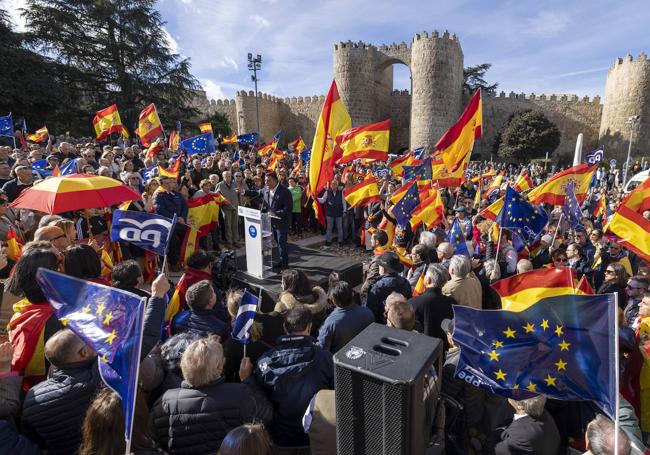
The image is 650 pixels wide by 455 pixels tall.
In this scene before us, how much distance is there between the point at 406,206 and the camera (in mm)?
6875

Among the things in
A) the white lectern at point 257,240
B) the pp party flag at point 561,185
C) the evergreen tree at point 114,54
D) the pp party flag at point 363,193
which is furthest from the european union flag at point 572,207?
the evergreen tree at point 114,54

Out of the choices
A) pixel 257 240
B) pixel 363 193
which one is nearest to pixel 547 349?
pixel 257 240

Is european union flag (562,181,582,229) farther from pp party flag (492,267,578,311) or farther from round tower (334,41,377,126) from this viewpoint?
round tower (334,41,377,126)

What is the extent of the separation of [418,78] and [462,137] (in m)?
26.9

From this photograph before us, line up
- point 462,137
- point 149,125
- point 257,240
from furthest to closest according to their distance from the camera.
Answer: point 149,125
point 462,137
point 257,240

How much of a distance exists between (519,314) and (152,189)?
6.23 metres

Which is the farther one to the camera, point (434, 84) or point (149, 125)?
point (434, 84)

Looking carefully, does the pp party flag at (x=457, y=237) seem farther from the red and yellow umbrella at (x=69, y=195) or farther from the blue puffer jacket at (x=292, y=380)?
the red and yellow umbrella at (x=69, y=195)

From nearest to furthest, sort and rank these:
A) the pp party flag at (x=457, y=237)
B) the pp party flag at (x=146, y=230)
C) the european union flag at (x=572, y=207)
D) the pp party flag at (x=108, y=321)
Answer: the pp party flag at (x=108, y=321)
the pp party flag at (x=146, y=230)
the pp party flag at (x=457, y=237)
the european union flag at (x=572, y=207)

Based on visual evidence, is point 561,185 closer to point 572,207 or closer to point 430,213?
point 572,207

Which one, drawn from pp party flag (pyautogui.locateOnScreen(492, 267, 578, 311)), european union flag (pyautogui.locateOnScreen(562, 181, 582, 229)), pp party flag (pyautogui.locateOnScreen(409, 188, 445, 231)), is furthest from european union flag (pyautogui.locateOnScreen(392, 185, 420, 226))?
Answer: pp party flag (pyautogui.locateOnScreen(492, 267, 578, 311))

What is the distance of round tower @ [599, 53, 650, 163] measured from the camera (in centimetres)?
2862

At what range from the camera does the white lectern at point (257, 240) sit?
5.82 m

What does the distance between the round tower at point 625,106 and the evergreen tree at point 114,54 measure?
3404cm
